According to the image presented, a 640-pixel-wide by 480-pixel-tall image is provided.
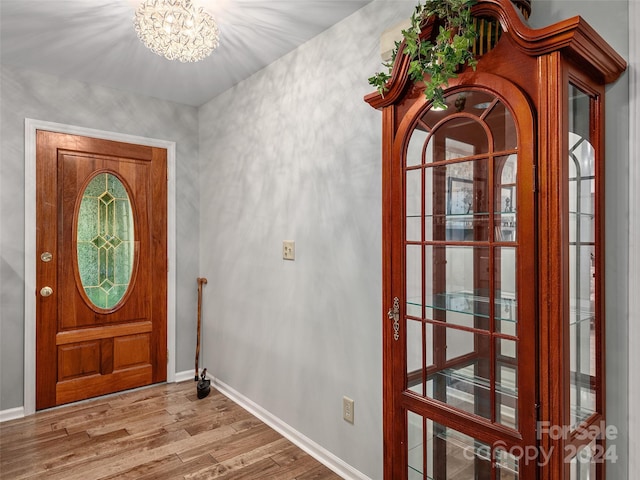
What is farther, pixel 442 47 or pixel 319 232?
pixel 319 232

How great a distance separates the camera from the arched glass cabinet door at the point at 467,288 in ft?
4.00

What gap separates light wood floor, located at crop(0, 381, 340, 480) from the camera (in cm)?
230

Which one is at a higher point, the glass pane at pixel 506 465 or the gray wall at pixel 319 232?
the gray wall at pixel 319 232

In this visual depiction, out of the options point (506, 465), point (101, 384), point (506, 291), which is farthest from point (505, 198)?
point (101, 384)

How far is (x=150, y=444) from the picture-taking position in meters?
2.59

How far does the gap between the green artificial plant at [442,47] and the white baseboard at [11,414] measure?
3431mm

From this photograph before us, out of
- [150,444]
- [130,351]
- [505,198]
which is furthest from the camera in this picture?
[130,351]

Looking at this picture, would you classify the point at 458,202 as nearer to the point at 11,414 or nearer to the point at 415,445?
the point at 415,445

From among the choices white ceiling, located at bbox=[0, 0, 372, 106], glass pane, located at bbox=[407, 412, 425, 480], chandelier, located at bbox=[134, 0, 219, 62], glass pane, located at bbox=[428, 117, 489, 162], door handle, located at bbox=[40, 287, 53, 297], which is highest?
white ceiling, located at bbox=[0, 0, 372, 106]

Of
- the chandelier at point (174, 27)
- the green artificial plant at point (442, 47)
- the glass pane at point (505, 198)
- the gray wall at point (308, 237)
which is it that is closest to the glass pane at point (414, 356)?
the glass pane at point (505, 198)

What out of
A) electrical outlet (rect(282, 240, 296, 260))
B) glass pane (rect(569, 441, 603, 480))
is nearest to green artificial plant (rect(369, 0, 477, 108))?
glass pane (rect(569, 441, 603, 480))

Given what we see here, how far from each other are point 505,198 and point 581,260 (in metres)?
0.31

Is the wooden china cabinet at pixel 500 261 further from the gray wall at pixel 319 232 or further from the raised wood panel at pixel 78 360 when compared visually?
the raised wood panel at pixel 78 360

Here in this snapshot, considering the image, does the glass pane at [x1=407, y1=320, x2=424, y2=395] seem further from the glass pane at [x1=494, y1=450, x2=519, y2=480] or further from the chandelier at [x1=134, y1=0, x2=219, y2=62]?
the chandelier at [x1=134, y1=0, x2=219, y2=62]
